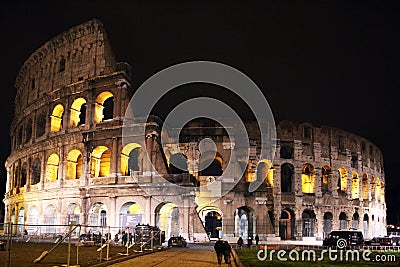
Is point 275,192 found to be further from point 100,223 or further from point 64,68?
point 64,68

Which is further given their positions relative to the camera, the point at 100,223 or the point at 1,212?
the point at 1,212

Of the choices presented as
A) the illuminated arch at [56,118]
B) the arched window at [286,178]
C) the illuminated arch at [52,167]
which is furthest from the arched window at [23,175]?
the arched window at [286,178]

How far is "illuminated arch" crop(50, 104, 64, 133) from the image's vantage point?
38969mm

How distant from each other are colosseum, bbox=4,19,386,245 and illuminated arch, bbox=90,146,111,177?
3.2 inches

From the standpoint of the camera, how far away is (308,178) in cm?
4362

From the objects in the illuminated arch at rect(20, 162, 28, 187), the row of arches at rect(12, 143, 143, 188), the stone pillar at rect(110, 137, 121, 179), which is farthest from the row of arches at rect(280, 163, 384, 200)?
the illuminated arch at rect(20, 162, 28, 187)

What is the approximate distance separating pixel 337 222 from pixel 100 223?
20221 mm

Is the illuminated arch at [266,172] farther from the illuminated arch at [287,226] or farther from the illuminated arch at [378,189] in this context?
the illuminated arch at [378,189]

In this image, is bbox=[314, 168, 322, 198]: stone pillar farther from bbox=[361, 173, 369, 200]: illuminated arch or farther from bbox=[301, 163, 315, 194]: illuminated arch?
bbox=[361, 173, 369, 200]: illuminated arch

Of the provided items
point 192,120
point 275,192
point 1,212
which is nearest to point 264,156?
point 275,192

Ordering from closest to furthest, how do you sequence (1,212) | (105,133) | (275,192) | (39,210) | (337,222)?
1. (105,133)
2. (39,210)
3. (275,192)
4. (337,222)
5. (1,212)

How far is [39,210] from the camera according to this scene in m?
37.9

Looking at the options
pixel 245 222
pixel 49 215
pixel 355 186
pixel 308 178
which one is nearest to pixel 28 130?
pixel 49 215

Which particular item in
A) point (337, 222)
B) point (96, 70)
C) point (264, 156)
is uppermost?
point (96, 70)
